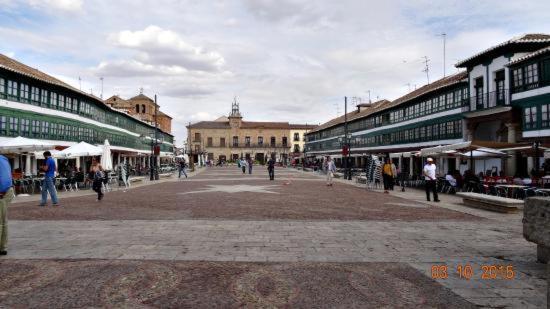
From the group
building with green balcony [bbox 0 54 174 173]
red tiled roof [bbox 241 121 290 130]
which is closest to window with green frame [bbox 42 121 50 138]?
building with green balcony [bbox 0 54 174 173]

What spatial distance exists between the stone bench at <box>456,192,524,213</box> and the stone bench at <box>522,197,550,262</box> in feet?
19.5

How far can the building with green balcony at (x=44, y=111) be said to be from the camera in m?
24.2

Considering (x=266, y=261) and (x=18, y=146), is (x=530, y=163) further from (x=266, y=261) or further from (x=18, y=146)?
(x=18, y=146)

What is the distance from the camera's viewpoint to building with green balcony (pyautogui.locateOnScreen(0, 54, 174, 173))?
79.5 feet

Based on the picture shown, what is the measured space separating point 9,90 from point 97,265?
957 inches

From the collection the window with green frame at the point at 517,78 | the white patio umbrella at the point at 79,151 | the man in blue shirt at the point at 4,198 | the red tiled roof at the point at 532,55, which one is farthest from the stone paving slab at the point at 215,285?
the window with green frame at the point at 517,78

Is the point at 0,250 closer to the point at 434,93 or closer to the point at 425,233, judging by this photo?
the point at 425,233

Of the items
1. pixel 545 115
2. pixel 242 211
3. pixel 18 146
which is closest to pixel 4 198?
pixel 242 211

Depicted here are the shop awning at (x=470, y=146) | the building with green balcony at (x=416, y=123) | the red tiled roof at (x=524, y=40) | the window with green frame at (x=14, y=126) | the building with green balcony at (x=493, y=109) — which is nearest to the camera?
the shop awning at (x=470, y=146)

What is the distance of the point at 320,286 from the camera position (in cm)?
434

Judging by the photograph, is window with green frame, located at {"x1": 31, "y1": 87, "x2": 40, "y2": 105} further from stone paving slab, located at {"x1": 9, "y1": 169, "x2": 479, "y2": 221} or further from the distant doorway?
the distant doorway

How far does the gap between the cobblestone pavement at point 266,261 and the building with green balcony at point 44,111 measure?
14.9m

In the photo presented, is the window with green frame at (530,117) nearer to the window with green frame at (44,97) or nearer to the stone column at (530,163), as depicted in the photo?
the stone column at (530,163)

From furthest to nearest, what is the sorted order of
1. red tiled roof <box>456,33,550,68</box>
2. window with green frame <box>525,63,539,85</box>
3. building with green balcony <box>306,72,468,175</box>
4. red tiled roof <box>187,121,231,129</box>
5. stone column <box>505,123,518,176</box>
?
1. red tiled roof <box>187,121,231,129</box>
2. building with green balcony <box>306,72,468,175</box>
3. stone column <box>505,123,518,176</box>
4. red tiled roof <box>456,33,550,68</box>
5. window with green frame <box>525,63,539,85</box>
